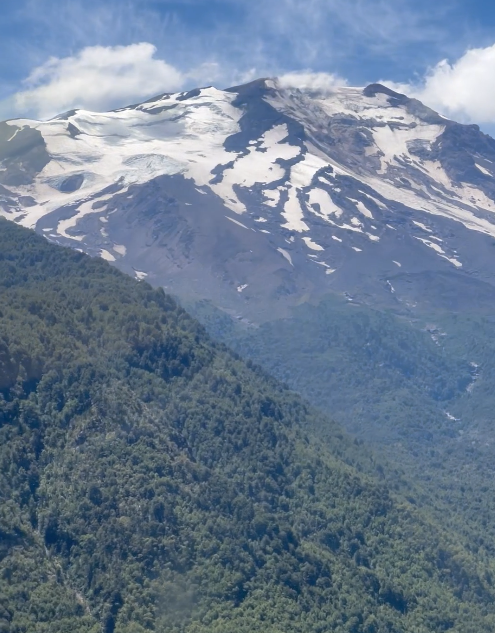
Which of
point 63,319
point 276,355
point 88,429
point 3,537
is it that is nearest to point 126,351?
point 63,319

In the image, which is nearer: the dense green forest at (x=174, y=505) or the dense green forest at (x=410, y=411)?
the dense green forest at (x=174, y=505)

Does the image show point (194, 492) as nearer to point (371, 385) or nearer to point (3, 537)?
point (3, 537)

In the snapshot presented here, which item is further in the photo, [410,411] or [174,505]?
[410,411]

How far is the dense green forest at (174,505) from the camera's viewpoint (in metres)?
91.2

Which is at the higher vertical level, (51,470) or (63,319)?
(63,319)

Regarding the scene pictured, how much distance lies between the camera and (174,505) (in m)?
99.8

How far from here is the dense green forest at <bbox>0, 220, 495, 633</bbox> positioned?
9125cm

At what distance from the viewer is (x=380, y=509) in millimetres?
115125

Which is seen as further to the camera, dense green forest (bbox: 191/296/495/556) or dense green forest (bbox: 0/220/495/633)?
dense green forest (bbox: 191/296/495/556)

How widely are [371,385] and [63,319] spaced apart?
261ft

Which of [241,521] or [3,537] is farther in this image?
[241,521]

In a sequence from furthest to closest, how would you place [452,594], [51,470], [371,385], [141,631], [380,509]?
1. [371,385]
2. [380,509]
3. [452,594]
4. [51,470]
5. [141,631]

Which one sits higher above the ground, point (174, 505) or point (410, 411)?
point (410, 411)

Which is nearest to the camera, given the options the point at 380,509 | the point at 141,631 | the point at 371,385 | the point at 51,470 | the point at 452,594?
the point at 141,631
